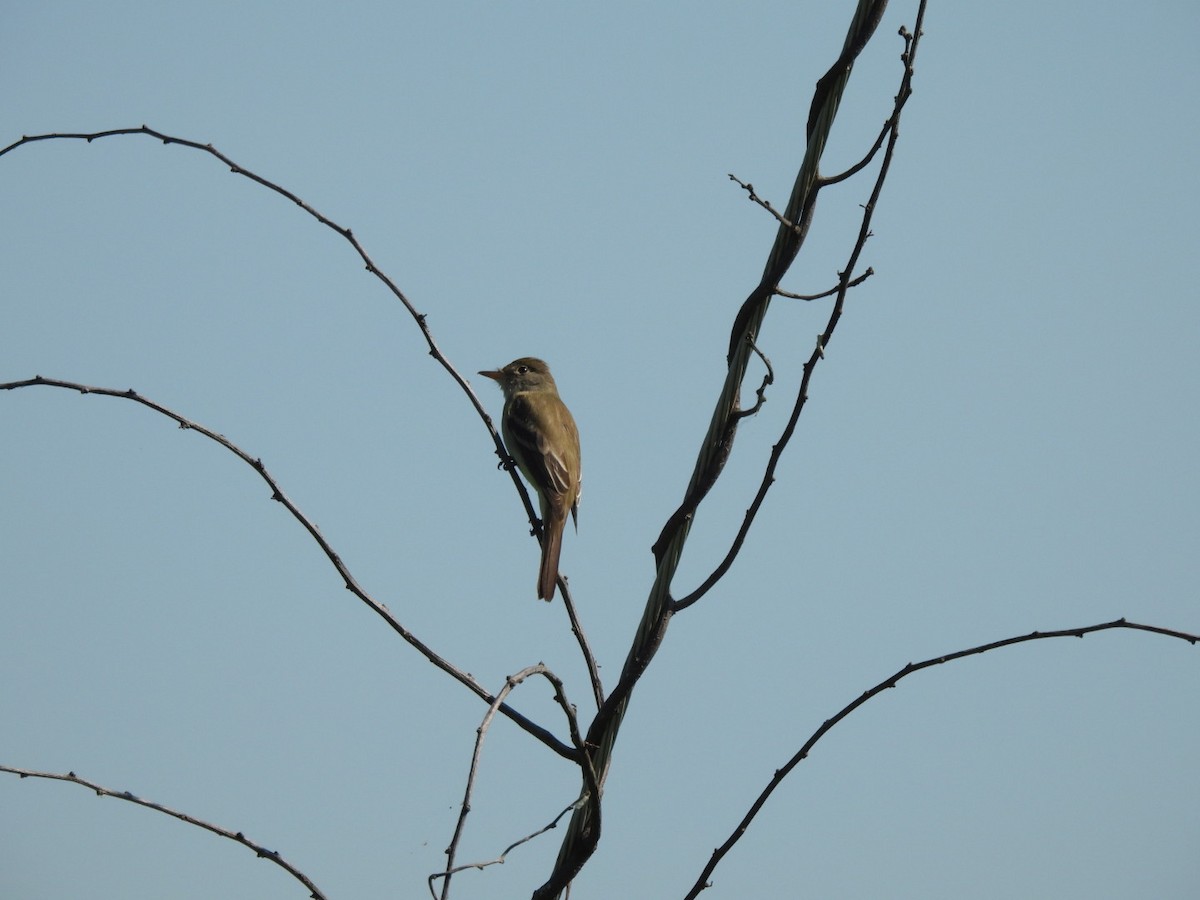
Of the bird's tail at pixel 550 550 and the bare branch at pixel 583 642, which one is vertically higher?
the bird's tail at pixel 550 550

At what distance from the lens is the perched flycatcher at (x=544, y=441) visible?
7.88 metres

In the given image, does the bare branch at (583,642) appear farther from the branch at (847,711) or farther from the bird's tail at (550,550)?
the bird's tail at (550,550)

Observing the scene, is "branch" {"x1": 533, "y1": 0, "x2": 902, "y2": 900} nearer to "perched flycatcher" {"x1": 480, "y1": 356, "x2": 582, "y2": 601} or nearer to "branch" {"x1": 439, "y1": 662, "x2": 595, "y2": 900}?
"branch" {"x1": 439, "y1": 662, "x2": 595, "y2": 900}

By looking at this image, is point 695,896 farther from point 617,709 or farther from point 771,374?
point 771,374

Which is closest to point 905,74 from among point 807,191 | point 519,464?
point 807,191

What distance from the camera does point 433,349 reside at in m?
3.46

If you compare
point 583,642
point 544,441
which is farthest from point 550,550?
point 583,642

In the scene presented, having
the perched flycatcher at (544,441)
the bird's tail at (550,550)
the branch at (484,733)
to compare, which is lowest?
the branch at (484,733)

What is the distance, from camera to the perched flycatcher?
25.8ft

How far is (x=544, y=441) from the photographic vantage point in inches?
336

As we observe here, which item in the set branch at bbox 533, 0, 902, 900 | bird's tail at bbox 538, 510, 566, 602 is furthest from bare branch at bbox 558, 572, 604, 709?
bird's tail at bbox 538, 510, 566, 602

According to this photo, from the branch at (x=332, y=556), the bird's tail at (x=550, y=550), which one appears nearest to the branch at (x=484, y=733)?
the branch at (x=332, y=556)

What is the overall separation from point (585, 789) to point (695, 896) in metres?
0.34

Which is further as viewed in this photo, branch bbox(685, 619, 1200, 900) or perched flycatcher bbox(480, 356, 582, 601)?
perched flycatcher bbox(480, 356, 582, 601)
